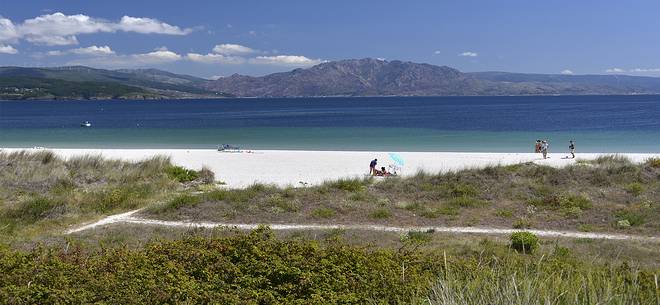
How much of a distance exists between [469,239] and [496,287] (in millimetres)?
6565

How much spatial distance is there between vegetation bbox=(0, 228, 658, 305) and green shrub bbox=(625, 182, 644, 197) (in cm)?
1110

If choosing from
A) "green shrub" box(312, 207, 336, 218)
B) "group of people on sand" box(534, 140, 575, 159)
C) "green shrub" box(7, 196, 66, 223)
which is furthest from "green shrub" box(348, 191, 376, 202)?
"group of people on sand" box(534, 140, 575, 159)

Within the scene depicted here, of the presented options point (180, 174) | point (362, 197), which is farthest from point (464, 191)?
point (180, 174)

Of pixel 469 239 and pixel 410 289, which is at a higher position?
pixel 410 289

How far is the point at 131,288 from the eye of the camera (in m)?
5.28

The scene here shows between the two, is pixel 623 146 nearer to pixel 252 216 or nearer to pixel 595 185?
pixel 595 185

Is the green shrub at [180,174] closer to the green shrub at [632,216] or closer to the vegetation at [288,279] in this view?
the green shrub at [632,216]

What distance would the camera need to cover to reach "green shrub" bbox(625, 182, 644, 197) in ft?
53.6

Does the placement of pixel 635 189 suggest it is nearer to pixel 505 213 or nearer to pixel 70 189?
pixel 505 213

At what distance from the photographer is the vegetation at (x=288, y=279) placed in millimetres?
4770

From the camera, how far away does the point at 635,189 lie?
54.4 ft

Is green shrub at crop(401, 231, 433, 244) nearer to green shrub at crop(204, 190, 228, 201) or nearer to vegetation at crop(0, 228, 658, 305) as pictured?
vegetation at crop(0, 228, 658, 305)

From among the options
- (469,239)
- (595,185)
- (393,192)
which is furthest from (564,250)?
(595,185)

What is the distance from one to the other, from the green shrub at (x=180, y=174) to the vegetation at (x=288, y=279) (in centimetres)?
1420
